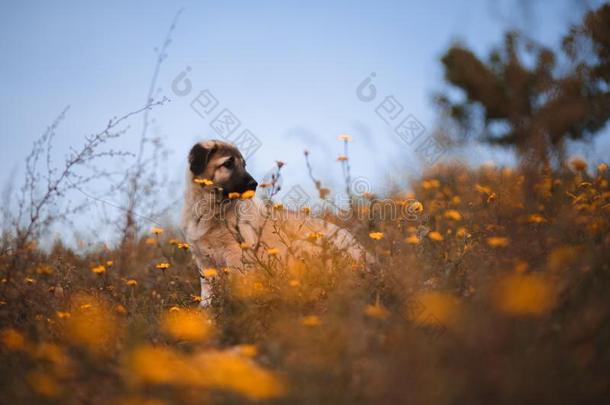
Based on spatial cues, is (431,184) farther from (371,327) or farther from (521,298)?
(521,298)

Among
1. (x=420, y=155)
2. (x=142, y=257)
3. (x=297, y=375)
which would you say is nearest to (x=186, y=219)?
(x=142, y=257)

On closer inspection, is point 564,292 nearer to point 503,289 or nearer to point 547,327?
point 547,327

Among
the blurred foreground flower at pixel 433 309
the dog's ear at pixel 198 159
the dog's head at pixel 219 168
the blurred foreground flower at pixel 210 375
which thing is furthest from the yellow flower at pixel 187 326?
the dog's ear at pixel 198 159

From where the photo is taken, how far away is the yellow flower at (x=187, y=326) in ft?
5.25

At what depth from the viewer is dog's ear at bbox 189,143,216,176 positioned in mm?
4398

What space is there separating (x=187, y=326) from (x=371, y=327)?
31.1 inches

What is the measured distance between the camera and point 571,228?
2.46m

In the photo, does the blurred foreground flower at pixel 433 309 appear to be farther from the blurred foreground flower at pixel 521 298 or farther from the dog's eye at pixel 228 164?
the dog's eye at pixel 228 164

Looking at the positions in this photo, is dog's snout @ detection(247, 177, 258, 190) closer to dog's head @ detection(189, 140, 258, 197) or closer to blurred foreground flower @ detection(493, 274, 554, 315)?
→ dog's head @ detection(189, 140, 258, 197)

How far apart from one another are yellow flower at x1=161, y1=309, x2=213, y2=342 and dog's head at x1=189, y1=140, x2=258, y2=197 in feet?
5.51

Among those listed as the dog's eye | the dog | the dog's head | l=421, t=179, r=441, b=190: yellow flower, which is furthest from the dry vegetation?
the dog's eye

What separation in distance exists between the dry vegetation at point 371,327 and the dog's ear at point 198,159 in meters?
1.29

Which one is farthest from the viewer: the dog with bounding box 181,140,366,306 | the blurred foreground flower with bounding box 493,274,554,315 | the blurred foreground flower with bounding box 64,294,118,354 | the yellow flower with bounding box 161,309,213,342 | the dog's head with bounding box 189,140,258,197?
the dog's head with bounding box 189,140,258,197

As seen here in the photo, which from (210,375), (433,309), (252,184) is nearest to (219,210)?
(252,184)
